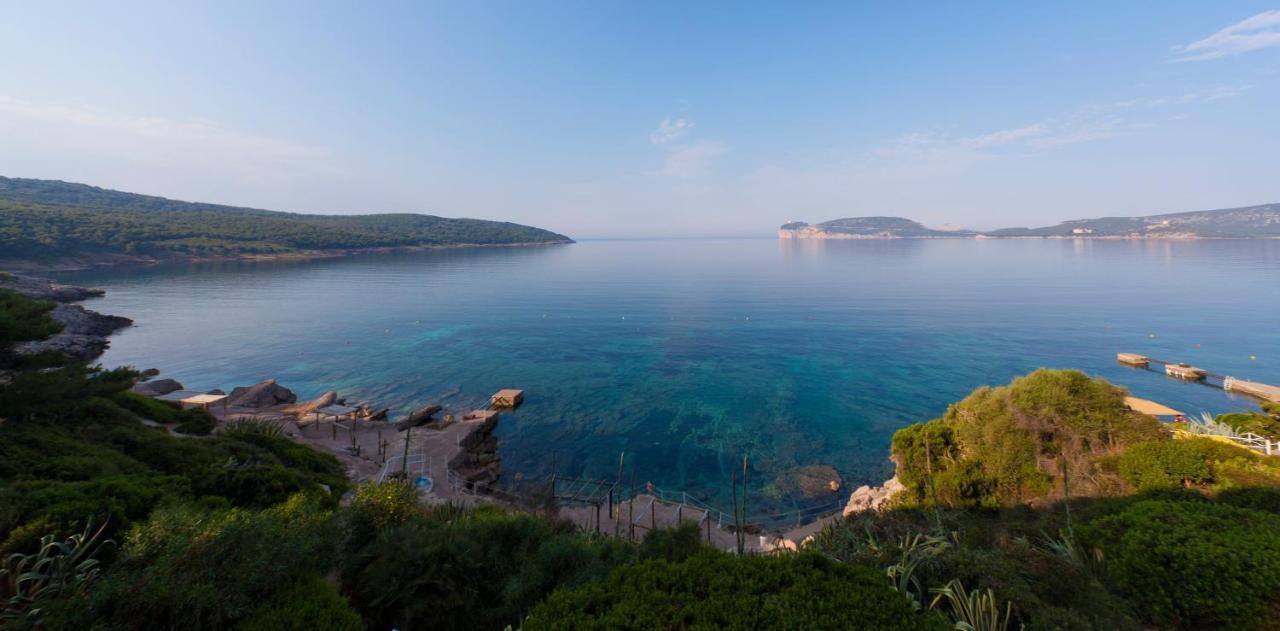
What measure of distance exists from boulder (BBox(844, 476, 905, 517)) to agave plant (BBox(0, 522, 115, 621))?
69.6ft

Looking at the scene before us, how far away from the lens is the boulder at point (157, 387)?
3098cm

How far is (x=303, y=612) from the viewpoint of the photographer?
21.4ft

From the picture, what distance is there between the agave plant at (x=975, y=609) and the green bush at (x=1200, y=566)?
3340 millimetres

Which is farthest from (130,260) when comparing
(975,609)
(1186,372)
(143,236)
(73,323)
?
(1186,372)

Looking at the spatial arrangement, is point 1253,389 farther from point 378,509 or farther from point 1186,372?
point 378,509

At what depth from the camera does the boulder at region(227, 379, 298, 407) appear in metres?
31.4

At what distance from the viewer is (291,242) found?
149m

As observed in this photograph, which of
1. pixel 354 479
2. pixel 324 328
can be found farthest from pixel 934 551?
pixel 324 328

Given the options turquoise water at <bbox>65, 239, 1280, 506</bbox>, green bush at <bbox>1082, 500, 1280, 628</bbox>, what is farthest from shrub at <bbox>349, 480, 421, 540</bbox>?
Answer: turquoise water at <bbox>65, 239, 1280, 506</bbox>

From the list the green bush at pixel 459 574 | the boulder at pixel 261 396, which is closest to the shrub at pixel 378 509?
the green bush at pixel 459 574

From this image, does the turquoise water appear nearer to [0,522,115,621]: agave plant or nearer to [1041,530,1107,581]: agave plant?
[1041,530,1107,581]: agave plant

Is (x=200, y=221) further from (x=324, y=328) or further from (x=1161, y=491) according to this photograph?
(x=1161, y=491)

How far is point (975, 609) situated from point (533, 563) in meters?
7.09

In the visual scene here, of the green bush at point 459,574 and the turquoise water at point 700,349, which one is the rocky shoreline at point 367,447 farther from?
the green bush at point 459,574
